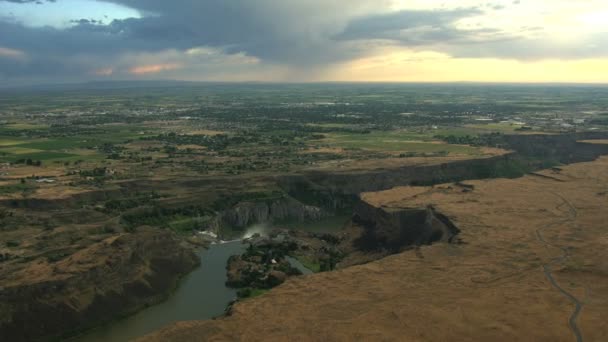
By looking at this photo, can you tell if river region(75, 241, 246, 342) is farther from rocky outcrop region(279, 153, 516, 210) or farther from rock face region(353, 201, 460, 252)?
rocky outcrop region(279, 153, 516, 210)

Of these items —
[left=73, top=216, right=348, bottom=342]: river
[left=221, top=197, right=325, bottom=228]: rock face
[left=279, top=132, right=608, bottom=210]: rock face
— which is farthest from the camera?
[left=279, top=132, right=608, bottom=210]: rock face

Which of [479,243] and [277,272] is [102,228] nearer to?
[277,272]

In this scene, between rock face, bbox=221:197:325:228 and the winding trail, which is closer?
the winding trail

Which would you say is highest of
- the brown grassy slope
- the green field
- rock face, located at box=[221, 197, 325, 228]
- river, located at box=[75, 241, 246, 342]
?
the brown grassy slope

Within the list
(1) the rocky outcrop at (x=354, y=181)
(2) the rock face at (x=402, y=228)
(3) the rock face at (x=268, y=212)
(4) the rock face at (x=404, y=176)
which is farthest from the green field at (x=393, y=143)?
(2) the rock face at (x=402, y=228)

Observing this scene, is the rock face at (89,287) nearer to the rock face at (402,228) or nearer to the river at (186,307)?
the river at (186,307)

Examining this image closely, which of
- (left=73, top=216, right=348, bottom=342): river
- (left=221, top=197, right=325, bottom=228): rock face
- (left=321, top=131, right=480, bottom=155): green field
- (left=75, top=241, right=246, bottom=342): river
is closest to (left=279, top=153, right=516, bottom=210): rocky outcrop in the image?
(left=221, top=197, right=325, bottom=228): rock face

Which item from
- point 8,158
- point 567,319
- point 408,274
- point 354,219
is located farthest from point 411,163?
point 8,158
